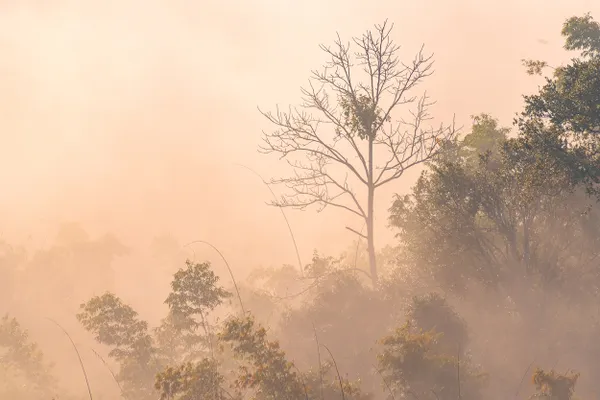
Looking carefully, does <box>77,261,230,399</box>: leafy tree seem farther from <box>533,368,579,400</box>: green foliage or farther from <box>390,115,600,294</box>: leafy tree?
<box>533,368,579,400</box>: green foliage

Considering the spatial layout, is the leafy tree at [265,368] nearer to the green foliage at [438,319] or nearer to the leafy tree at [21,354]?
the green foliage at [438,319]

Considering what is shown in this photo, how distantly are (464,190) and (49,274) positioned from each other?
340 ft

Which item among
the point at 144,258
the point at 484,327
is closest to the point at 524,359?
the point at 484,327

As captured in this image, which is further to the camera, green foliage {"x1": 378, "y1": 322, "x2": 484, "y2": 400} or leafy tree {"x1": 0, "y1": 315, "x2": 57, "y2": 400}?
leafy tree {"x1": 0, "y1": 315, "x2": 57, "y2": 400}

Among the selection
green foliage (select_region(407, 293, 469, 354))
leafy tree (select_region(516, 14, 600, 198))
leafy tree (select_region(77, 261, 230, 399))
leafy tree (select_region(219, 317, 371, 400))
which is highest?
leafy tree (select_region(77, 261, 230, 399))

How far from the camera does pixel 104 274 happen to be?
4291 inches

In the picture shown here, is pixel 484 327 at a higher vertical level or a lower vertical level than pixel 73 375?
lower

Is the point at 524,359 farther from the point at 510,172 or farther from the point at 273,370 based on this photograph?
the point at 273,370

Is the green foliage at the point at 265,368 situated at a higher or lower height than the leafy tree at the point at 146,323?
lower

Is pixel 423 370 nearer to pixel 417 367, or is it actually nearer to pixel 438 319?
pixel 417 367

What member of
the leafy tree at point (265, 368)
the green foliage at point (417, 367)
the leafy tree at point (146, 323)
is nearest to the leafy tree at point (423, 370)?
the green foliage at point (417, 367)

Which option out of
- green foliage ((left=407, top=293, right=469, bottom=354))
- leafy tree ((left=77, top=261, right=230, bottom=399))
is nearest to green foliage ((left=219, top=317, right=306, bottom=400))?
leafy tree ((left=77, top=261, right=230, bottom=399))

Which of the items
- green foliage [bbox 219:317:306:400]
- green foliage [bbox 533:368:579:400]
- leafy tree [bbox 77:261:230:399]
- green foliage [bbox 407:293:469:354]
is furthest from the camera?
leafy tree [bbox 77:261:230:399]

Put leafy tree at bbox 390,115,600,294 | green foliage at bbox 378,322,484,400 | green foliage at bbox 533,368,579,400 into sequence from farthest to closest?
1. leafy tree at bbox 390,115,600,294
2. green foliage at bbox 378,322,484,400
3. green foliage at bbox 533,368,579,400
